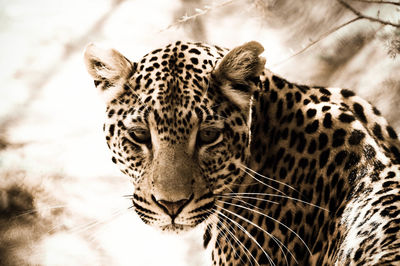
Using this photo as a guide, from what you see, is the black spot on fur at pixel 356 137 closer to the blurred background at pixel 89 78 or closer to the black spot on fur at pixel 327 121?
Result: the black spot on fur at pixel 327 121

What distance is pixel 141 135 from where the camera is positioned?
2234mm

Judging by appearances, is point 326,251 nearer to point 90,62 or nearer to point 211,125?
point 211,125

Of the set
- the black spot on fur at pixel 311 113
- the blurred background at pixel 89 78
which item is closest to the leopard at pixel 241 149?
the black spot on fur at pixel 311 113

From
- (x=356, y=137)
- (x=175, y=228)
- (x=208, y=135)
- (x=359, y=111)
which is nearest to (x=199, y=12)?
(x=208, y=135)

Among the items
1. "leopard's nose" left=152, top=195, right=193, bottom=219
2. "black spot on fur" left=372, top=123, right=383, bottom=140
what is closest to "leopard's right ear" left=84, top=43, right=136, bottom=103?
"leopard's nose" left=152, top=195, right=193, bottom=219

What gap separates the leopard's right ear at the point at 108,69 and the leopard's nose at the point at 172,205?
526 millimetres

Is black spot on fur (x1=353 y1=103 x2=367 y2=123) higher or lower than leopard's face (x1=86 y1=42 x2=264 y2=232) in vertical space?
higher

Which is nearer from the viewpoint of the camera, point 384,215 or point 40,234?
point 384,215

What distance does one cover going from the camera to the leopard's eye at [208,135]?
2.23 m

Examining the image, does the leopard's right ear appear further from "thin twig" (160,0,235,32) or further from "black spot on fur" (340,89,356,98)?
"black spot on fur" (340,89,356,98)

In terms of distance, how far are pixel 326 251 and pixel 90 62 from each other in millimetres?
1257

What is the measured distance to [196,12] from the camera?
2.87 metres

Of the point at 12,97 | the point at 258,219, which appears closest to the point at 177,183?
the point at 258,219

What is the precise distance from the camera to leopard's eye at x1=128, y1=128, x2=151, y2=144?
87.9 inches
